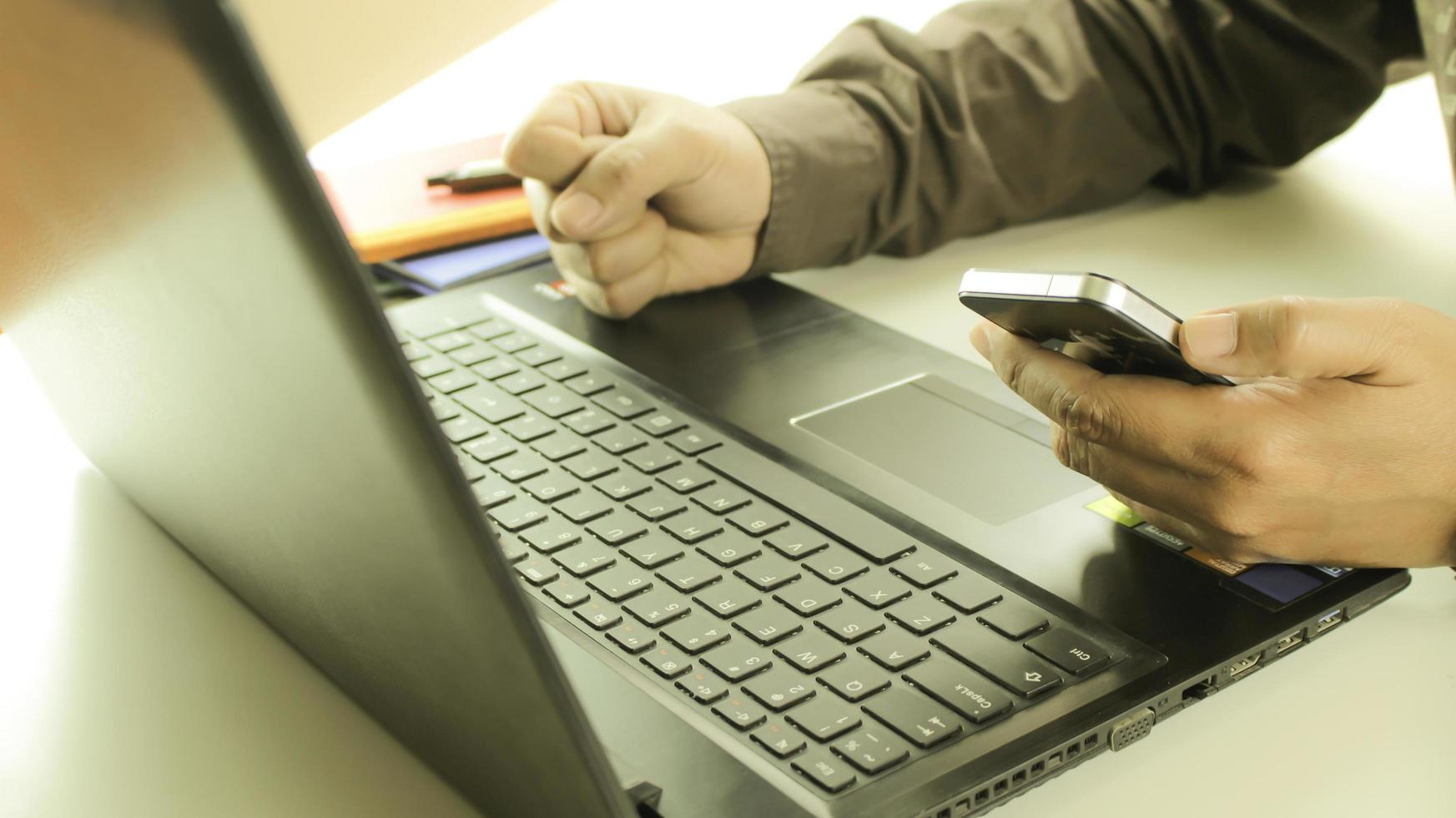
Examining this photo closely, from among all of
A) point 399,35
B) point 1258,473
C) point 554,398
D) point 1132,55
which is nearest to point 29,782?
point 554,398

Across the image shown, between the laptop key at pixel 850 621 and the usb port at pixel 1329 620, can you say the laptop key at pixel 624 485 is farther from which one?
the usb port at pixel 1329 620

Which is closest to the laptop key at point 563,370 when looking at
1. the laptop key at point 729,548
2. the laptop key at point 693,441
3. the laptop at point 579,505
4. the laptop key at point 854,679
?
the laptop at point 579,505

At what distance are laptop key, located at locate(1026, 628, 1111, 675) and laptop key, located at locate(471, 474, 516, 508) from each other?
0.25m

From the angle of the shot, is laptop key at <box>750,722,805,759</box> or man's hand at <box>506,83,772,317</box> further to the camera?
man's hand at <box>506,83,772,317</box>

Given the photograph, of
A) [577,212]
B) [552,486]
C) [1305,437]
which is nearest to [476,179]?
[577,212]

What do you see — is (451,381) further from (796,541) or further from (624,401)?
(796,541)

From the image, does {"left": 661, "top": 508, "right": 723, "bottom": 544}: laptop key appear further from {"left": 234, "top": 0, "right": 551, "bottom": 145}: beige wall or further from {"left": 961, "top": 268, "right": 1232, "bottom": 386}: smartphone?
{"left": 234, "top": 0, "right": 551, "bottom": 145}: beige wall

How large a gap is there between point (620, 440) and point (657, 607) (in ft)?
0.52

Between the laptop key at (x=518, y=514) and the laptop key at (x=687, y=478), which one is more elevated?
the laptop key at (x=518, y=514)

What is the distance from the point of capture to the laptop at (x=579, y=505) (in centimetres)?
25

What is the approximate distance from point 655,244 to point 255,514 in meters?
0.46

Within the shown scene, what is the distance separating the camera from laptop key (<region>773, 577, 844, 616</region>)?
49 cm

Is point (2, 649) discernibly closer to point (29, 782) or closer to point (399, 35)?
point (29, 782)

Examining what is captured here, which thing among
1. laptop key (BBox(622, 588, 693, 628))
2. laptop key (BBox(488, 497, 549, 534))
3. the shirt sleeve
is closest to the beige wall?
the shirt sleeve
